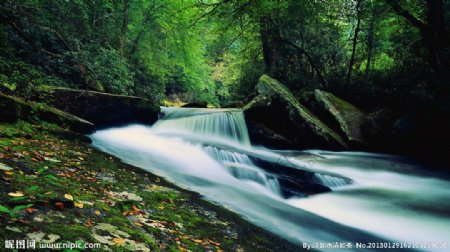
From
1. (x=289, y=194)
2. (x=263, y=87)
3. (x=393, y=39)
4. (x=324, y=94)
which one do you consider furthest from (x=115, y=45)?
(x=393, y=39)

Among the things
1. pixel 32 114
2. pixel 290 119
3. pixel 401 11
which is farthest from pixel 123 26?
pixel 401 11

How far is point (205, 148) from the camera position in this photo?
8836 millimetres

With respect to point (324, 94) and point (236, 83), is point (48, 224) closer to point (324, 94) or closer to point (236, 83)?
point (324, 94)

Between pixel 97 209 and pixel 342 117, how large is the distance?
34.1 feet

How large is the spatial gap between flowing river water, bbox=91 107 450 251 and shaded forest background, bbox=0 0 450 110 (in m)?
2.52

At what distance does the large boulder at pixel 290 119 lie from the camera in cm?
1058

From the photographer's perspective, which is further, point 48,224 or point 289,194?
point 289,194

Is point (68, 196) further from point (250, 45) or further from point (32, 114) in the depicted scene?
point (250, 45)

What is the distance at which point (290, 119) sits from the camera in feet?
35.2

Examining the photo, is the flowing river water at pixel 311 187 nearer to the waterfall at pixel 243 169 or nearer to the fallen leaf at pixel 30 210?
the waterfall at pixel 243 169

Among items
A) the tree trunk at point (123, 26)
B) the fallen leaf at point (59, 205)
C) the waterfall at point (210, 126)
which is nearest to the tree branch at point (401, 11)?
the waterfall at point (210, 126)

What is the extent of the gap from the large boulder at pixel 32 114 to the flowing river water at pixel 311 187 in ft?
1.99

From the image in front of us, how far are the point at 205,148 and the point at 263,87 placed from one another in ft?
12.7

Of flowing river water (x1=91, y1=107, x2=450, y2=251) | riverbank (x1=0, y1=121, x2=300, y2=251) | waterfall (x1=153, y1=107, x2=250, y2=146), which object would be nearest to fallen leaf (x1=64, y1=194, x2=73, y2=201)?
riverbank (x1=0, y1=121, x2=300, y2=251)
